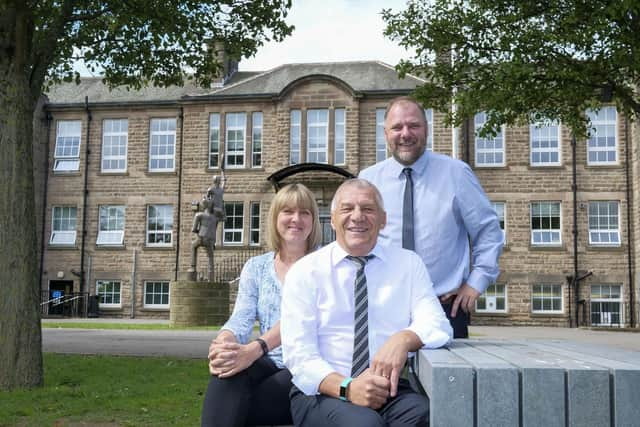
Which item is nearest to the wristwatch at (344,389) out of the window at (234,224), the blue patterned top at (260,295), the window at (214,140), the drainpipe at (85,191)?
the blue patterned top at (260,295)

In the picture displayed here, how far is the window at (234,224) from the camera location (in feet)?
90.5

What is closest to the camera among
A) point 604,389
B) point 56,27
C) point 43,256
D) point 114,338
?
point 604,389

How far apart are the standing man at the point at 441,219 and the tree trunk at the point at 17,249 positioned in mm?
4814

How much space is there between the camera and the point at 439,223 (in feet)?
12.8

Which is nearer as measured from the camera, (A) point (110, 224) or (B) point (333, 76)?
(B) point (333, 76)

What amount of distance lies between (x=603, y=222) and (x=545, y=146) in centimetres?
362

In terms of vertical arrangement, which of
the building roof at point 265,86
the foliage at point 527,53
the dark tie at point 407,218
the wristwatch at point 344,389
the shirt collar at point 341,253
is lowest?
the wristwatch at point 344,389

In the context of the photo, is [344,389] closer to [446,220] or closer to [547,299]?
[446,220]

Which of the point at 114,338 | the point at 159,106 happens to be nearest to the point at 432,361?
the point at 114,338

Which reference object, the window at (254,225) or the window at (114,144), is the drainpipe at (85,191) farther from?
the window at (254,225)

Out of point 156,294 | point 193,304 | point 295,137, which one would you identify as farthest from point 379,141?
point 193,304

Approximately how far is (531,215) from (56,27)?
2180 cm

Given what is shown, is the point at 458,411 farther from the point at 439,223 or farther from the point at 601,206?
the point at 601,206

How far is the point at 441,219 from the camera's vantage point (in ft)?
12.8
